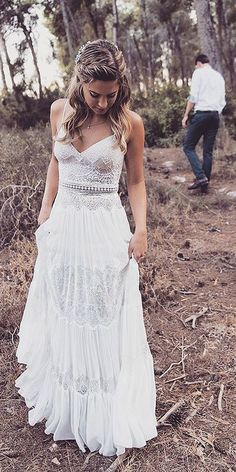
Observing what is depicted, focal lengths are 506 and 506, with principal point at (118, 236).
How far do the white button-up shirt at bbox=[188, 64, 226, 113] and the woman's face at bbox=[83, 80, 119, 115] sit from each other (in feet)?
17.5

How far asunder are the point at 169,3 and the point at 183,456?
2285 centimetres

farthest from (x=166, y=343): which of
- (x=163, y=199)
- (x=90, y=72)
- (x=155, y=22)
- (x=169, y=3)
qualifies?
(x=155, y=22)

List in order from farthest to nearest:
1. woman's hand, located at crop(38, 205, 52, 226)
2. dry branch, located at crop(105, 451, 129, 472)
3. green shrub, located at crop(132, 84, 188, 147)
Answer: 1. green shrub, located at crop(132, 84, 188, 147)
2. woman's hand, located at crop(38, 205, 52, 226)
3. dry branch, located at crop(105, 451, 129, 472)

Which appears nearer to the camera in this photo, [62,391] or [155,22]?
[62,391]

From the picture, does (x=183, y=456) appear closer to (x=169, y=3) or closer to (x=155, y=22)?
(x=169, y=3)

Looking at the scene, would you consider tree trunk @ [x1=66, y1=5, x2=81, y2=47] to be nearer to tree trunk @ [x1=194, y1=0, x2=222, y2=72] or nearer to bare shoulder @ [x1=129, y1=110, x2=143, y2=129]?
tree trunk @ [x1=194, y1=0, x2=222, y2=72]

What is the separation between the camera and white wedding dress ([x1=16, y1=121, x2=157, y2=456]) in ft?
7.47

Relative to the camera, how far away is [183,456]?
93.5 inches

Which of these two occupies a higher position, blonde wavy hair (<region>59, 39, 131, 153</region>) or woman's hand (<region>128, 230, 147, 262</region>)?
blonde wavy hair (<region>59, 39, 131, 153</region>)

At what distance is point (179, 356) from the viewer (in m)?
3.25

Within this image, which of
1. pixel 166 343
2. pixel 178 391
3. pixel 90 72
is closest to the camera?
pixel 90 72

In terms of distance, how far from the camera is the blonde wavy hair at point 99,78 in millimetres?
1992

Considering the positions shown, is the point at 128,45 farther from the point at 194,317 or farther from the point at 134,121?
the point at 134,121
